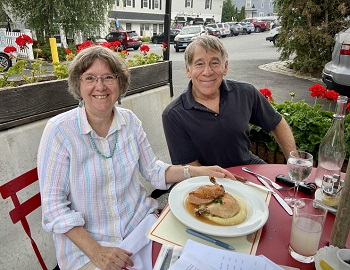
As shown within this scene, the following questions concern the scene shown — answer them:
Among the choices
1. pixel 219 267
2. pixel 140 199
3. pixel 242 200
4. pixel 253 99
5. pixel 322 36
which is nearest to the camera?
pixel 219 267

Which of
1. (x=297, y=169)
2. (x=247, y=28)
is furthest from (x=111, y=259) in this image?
(x=247, y=28)

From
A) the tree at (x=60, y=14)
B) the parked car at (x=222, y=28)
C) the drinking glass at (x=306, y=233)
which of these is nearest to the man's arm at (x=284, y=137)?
the drinking glass at (x=306, y=233)

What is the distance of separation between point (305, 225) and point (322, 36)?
954 centimetres

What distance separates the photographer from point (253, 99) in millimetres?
2203

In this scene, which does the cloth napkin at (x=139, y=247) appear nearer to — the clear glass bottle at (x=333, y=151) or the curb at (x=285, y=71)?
the clear glass bottle at (x=333, y=151)

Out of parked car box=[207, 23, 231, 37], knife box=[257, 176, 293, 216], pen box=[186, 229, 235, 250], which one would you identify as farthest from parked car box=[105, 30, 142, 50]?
pen box=[186, 229, 235, 250]

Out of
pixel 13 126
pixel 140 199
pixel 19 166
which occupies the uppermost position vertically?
pixel 13 126

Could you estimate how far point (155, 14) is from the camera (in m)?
33.4

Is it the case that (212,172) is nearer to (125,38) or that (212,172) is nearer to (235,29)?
(125,38)

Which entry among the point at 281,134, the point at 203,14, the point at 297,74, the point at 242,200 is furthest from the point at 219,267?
the point at 203,14

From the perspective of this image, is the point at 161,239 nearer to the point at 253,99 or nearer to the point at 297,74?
the point at 253,99

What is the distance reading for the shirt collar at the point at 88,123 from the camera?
58.6 inches

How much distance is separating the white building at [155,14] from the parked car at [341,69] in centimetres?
2133

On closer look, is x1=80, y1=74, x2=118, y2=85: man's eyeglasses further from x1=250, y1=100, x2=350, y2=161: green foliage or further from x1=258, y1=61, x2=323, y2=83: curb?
x1=258, y1=61, x2=323, y2=83: curb
